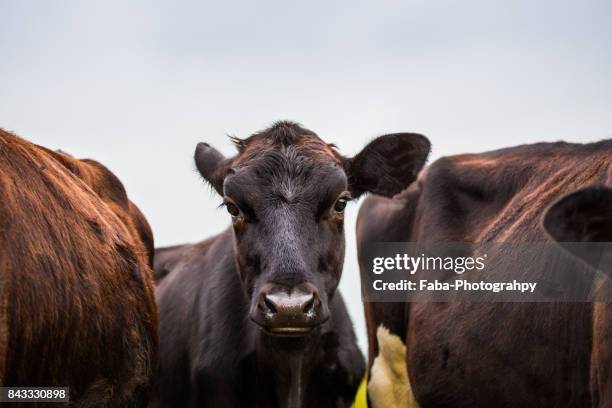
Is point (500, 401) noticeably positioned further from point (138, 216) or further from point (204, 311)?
point (138, 216)

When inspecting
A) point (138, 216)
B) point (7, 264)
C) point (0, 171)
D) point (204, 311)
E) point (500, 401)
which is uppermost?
point (0, 171)

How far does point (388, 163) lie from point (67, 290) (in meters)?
3.36

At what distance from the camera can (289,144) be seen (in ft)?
23.1

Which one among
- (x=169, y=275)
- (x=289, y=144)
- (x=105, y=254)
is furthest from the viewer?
(x=169, y=275)

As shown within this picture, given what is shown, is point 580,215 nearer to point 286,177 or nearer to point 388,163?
point 286,177

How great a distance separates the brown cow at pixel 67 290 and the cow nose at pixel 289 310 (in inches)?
33.8

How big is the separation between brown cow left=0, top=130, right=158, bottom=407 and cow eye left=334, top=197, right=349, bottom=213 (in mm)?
1456

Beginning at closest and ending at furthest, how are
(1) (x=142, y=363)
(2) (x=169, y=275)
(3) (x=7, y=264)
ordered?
(3) (x=7, y=264)
(1) (x=142, y=363)
(2) (x=169, y=275)

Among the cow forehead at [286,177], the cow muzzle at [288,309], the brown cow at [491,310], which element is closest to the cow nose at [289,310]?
the cow muzzle at [288,309]

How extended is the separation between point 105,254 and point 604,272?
2983mm

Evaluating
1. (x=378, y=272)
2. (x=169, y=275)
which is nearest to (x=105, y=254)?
(x=378, y=272)

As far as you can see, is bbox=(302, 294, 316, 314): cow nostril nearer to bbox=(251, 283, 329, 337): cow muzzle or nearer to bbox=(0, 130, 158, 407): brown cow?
bbox=(251, 283, 329, 337): cow muzzle

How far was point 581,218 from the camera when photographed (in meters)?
4.99

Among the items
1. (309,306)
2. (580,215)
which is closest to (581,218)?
(580,215)
